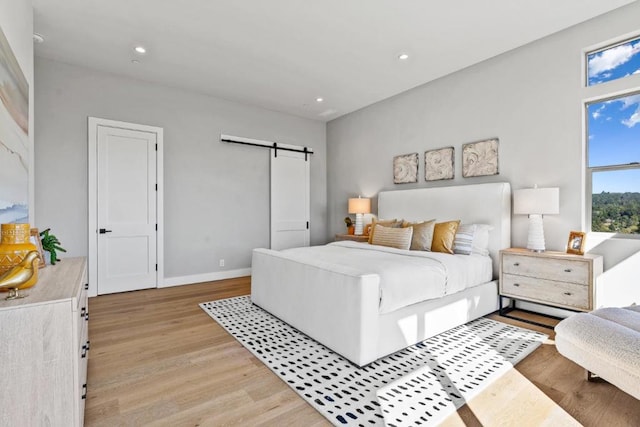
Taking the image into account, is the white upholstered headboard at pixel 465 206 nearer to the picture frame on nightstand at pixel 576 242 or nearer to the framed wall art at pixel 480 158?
the framed wall art at pixel 480 158

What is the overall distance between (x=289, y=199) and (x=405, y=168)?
2.10m

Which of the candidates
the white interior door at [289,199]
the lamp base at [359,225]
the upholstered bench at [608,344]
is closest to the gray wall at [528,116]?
the lamp base at [359,225]

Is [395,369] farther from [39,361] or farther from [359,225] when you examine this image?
[359,225]

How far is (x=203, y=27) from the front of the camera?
3.00 meters

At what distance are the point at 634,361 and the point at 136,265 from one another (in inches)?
188

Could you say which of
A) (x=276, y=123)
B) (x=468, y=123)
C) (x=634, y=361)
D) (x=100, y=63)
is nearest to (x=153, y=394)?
(x=634, y=361)

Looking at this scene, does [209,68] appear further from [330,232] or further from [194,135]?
[330,232]

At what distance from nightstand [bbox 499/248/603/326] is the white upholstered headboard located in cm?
27

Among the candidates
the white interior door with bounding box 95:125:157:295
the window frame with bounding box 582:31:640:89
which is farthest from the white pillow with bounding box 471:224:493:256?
the white interior door with bounding box 95:125:157:295

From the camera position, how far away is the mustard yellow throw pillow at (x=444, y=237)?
3.33 metres

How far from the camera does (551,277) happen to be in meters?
2.85

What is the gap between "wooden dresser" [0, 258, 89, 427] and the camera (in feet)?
3.69

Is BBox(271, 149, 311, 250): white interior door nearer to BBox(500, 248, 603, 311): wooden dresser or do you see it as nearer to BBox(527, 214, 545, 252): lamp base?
BBox(500, 248, 603, 311): wooden dresser

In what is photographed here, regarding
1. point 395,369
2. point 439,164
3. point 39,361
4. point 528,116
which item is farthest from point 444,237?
point 39,361
